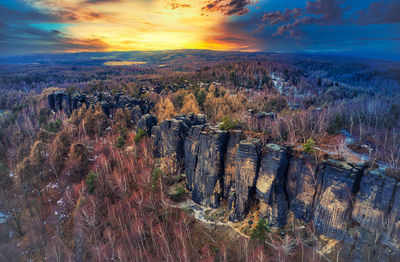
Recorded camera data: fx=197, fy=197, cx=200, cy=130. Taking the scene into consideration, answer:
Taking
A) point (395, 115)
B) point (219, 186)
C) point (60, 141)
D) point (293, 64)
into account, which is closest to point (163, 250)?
point (219, 186)

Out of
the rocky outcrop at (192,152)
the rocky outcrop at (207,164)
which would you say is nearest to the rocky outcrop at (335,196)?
the rocky outcrop at (207,164)

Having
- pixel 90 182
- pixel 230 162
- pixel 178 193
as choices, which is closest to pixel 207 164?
pixel 230 162

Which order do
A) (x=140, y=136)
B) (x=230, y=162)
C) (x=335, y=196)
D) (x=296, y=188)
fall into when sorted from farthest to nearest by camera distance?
1. (x=140, y=136)
2. (x=230, y=162)
3. (x=296, y=188)
4. (x=335, y=196)

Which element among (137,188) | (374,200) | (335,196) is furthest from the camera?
(137,188)

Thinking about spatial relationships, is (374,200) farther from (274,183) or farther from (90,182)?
(90,182)

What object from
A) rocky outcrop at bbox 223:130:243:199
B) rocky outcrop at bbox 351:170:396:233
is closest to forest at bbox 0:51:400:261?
rocky outcrop at bbox 223:130:243:199

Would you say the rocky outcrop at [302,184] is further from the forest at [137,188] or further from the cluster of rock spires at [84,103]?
the cluster of rock spires at [84,103]

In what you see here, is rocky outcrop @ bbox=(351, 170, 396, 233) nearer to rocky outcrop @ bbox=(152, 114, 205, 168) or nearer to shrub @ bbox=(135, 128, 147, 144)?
Result: rocky outcrop @ bbox=(152, 114, 205, 168)
